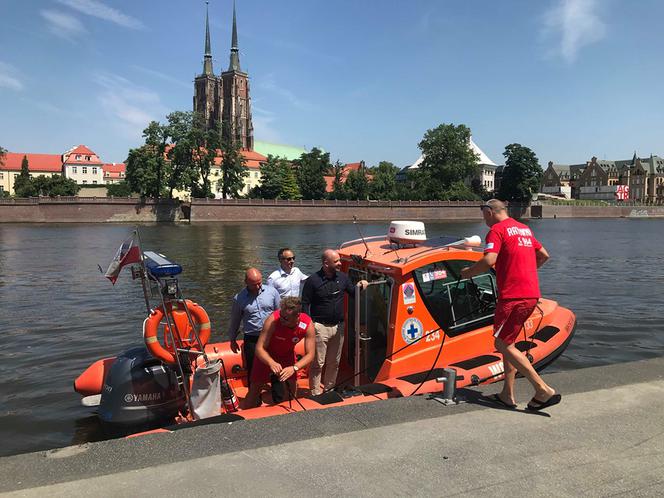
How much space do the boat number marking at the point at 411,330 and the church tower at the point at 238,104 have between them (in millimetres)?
130085

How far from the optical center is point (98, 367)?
6727mm

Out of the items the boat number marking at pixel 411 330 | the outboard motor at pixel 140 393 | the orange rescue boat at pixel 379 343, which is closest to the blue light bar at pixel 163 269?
the orange rescue boat at pixel 379 343

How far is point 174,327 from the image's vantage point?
5.95 m

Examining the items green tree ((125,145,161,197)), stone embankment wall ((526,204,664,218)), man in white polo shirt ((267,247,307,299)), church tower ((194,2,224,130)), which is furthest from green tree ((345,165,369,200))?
man in white polo shirt ((267,247,307,299))

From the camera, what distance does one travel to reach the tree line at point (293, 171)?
75938 mm

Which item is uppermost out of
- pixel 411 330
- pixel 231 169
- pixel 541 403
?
pixel 231 169

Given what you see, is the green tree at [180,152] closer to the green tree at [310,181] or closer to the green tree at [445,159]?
the green tree at [310,181]

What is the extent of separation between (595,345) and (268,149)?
139575 millimetres

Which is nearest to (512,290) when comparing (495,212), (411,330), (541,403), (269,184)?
(495,212)

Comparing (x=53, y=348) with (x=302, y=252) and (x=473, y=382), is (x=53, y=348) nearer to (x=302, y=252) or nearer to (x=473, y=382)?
(x=473, y=382)

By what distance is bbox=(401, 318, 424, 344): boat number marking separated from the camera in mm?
6074

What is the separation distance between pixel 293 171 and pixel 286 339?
99313mm

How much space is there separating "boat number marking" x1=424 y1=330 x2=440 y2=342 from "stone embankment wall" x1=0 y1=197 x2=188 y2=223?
2872 inches

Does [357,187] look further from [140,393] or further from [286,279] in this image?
[140,393]
